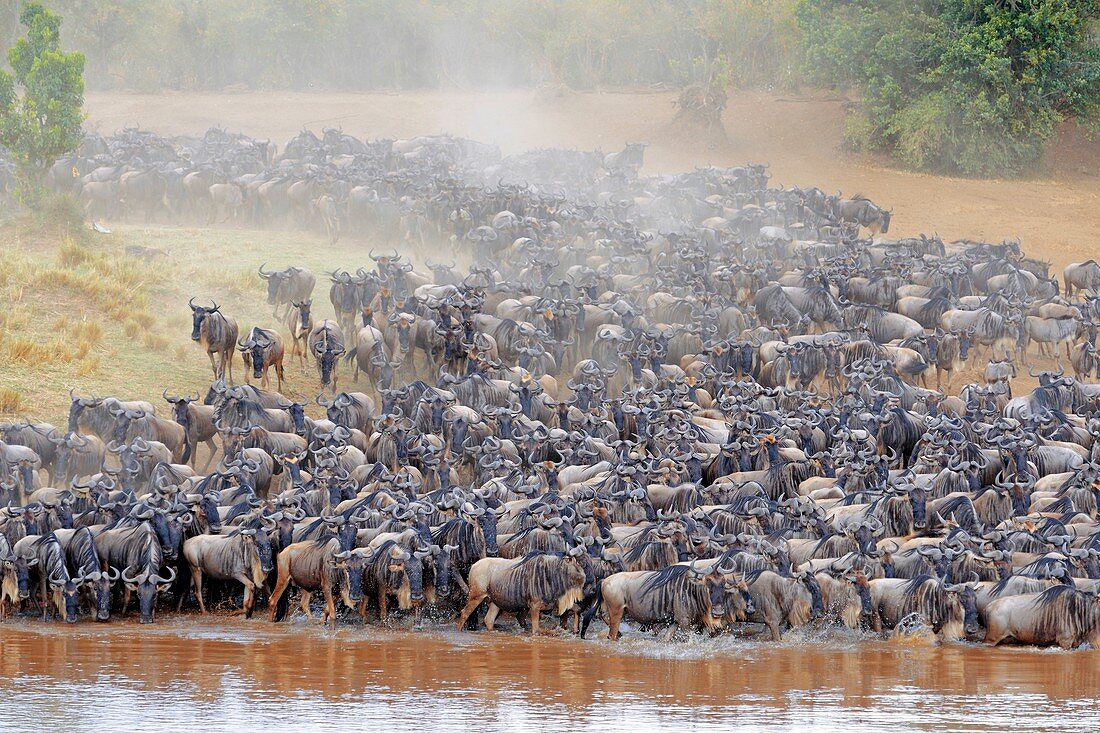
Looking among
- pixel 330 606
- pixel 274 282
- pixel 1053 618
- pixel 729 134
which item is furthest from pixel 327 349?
pixel 729 134

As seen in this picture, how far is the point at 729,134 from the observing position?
141 feet

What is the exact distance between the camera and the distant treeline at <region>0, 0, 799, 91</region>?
48.4 meters

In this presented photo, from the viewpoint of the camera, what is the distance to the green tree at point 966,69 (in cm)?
3606

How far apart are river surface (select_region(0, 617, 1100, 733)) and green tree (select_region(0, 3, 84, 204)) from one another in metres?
16.6

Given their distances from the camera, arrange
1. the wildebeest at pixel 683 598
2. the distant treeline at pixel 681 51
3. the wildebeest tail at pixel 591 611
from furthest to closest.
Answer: the distant treeline at pixel 681 51, the wildebeest tail at pixel 591 611, the wildebeest at pixel 683 598

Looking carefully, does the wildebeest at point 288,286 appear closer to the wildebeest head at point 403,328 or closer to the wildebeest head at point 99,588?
the wildebeest head at point 403,328

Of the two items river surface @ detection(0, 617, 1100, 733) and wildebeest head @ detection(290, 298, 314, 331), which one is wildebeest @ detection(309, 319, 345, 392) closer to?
wildebeest head @ detection(290, 298, 314, 331)

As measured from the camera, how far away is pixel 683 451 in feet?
51.1

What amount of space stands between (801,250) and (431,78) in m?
29.0

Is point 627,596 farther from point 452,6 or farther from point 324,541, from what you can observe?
point 452,6

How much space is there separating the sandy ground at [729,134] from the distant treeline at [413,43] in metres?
1.71

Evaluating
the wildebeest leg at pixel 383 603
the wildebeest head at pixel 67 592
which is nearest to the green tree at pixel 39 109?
the wildebeest head at pixel 67 592

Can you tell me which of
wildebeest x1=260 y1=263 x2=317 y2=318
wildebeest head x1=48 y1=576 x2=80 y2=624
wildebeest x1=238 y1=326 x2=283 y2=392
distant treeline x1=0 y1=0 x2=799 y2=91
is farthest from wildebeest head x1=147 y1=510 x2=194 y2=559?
distant treeline x1=0 y1=0 x2=799 y2=91

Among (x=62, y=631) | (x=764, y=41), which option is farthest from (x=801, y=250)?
(x=764, y=41)
